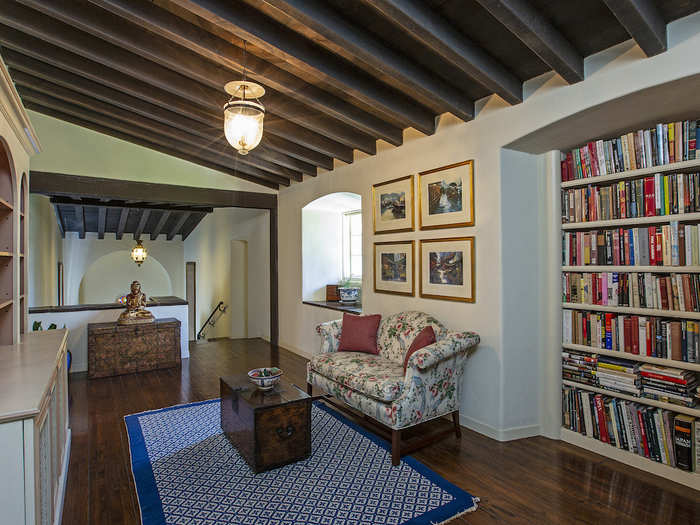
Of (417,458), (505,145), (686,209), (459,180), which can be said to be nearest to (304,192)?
(459,180)

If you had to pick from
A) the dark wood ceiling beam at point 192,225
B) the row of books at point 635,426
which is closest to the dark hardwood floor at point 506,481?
the row of books at point 635,426

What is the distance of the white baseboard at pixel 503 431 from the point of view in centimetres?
312

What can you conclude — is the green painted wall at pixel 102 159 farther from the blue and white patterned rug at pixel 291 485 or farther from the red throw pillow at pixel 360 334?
the blue and white patterned rug at pixel 291 485

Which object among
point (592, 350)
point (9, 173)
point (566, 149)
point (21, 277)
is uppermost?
point (566, 149)

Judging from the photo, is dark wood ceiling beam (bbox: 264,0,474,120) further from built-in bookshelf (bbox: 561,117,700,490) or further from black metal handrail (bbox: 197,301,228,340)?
black metal handrail (bbox: 197,301,228,340)

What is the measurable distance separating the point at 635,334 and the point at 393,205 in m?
2.26

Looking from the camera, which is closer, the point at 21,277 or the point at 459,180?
the point at 21,277

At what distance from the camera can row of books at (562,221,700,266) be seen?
251cm

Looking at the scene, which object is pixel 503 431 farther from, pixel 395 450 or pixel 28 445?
pixel 28 445

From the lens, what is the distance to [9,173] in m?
2.74

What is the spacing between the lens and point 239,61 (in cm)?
305

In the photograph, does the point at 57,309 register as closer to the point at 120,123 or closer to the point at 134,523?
the point at 120,123

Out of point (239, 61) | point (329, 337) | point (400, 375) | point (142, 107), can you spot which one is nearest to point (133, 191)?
point (142, 107)

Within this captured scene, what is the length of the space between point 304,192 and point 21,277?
3501 millimetres
